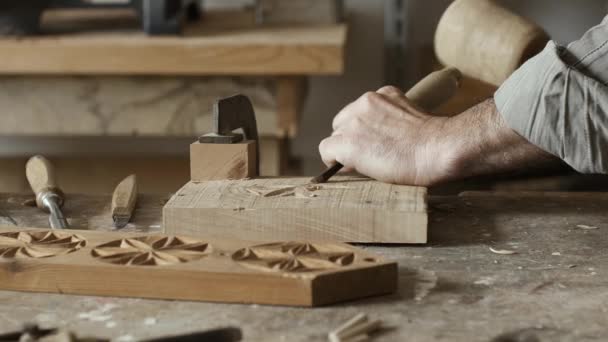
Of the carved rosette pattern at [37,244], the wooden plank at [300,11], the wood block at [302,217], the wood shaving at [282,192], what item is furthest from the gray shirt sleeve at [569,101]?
the wooden plank at [300,11]

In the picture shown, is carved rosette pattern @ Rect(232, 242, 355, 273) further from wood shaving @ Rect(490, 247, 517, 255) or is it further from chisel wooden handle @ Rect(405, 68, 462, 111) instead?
chisel wooden handle @ Rect(405, 68, 462, 111)

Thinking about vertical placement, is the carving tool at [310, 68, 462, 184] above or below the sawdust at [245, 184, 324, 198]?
above

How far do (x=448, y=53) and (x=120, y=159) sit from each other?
147 cm

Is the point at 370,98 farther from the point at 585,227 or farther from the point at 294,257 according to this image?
the point at 294,257

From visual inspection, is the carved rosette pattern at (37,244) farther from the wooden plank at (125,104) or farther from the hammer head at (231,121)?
the wooden plank at (125,104)

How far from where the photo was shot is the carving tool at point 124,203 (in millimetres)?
1055

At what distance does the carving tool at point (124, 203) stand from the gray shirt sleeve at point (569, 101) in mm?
469

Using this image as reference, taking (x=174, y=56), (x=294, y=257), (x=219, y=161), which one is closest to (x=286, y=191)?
(x=219, y=161)

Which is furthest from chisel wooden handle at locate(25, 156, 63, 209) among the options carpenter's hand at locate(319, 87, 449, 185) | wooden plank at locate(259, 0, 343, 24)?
wooden plank at locate(259, 0, 343, 24)

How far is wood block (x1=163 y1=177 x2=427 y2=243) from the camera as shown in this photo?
0.95 metres

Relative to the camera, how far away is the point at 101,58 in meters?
1.98

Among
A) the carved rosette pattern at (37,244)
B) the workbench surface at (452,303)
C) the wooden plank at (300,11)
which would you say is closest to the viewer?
the workbench surface at (452,303)

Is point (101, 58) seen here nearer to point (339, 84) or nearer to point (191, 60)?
point (191, 60)

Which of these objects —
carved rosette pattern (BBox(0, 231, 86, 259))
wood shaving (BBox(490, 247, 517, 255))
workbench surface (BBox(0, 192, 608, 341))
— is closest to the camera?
workbench surface (BBox(0, 192, 608, 341))
